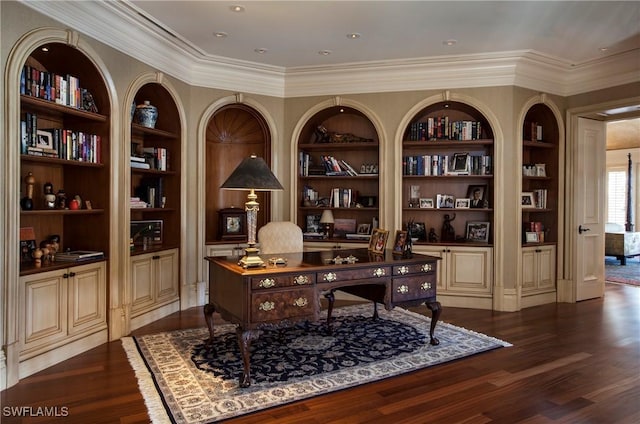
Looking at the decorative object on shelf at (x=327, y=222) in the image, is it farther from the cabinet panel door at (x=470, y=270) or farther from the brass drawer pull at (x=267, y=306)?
the brass drawer pull at (x=267, y=306)

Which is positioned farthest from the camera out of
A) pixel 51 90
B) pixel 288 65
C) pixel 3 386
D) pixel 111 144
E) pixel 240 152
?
pixel 240 152

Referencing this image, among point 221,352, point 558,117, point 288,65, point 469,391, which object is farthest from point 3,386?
point 558,117

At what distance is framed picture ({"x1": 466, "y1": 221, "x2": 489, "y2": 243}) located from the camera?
5.21 metres

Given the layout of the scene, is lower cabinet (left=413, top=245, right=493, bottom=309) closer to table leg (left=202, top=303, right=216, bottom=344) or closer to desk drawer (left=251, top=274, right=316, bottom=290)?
desk drawer (left=251, top=274, right=316, bottom=290)

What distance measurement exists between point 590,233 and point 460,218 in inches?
64.8

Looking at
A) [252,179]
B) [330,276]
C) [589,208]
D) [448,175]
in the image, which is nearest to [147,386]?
[330,276]

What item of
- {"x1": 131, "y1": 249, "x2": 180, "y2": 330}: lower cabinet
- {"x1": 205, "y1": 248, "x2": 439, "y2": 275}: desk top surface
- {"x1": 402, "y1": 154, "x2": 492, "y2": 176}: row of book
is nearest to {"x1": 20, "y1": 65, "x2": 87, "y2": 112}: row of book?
{"x1": 131, "y1": 249, "x2": 180, "y2": 330}: lower cabinet

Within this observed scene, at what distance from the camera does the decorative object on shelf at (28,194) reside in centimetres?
321

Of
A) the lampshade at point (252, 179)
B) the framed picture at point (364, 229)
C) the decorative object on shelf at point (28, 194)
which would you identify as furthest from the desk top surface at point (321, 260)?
the framed picture at point (364, 229)

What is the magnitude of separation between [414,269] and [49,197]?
2.94m

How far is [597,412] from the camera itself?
8.32ft

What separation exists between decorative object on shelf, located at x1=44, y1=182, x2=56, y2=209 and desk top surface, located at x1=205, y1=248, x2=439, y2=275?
1.30 m

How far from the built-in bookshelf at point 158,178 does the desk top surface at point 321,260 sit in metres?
1.50

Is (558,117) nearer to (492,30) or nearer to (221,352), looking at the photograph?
(492,30)
